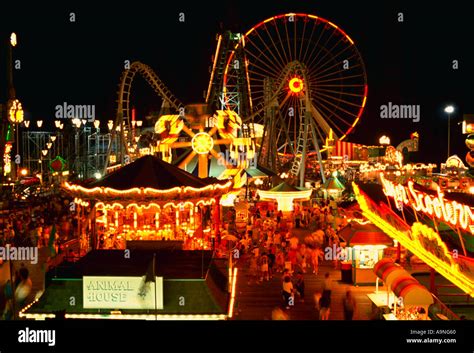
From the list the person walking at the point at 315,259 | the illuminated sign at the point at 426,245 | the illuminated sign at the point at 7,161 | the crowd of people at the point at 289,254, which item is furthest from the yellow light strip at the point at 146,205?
the illuminated sign at the point at 7,161

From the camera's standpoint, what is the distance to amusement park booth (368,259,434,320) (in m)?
10.5

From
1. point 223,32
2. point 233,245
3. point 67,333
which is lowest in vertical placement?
point 233,245

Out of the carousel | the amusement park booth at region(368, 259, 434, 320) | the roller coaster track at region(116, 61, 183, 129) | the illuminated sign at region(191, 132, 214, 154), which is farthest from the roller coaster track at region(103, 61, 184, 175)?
the amusement park booth at region(368, 259, 434, 320)

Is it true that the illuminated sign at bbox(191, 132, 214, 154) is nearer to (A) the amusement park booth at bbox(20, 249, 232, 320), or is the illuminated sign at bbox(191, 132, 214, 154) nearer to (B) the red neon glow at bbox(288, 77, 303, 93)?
(A) the amusement park booth at bbox(20, 249, 232, 320)

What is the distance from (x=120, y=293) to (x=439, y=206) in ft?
16.3

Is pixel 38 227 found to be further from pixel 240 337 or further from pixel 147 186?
pixel 240 337

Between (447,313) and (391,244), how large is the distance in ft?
16.9

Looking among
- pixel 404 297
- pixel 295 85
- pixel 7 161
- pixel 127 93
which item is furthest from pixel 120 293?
pixel 7 161

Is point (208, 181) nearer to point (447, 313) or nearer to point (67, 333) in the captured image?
point (447, 313)

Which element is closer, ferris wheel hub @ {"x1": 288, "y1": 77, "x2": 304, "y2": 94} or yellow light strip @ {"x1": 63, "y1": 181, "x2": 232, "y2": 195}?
yellow light strip @ {"x1": 63, "y1": 181, "x2": 232, "y2": 195}

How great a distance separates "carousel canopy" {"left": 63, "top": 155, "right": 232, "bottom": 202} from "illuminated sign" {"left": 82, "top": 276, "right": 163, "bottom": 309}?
773cm

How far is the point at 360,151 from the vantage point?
187 ft

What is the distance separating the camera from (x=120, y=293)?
30.5 feet

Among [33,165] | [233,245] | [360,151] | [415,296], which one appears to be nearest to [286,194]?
[233,245]
